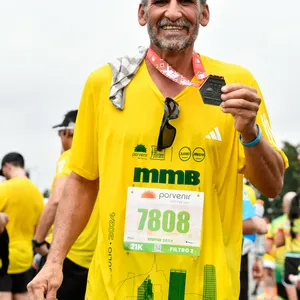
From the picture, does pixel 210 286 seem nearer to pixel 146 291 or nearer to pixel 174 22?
pixel 146 291

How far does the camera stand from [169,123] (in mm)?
3561

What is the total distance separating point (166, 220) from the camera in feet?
11.7

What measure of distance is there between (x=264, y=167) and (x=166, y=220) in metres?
0.47

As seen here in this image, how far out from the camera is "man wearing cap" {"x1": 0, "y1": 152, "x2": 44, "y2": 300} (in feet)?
33.6

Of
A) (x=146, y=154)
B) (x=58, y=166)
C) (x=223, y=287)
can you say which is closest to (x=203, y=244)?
(x=223, y=287)

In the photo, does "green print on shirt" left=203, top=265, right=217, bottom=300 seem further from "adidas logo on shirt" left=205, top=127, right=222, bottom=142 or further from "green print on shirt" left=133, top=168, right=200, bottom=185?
"adidas logo on shirt" left=205, top=127, right=222, bottom=142

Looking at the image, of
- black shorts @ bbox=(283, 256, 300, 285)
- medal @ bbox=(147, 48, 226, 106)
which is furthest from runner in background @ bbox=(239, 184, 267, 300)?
medal @ bbox=(147, 48, 226, 106)

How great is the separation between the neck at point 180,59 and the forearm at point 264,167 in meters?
0.52

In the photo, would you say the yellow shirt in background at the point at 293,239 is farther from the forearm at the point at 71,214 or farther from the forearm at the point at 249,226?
the forearm at the point at 71,214

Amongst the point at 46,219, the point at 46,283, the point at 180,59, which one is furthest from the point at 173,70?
the point at 46,219

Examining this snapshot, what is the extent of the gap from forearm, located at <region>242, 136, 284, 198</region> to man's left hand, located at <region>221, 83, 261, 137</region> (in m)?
0.11

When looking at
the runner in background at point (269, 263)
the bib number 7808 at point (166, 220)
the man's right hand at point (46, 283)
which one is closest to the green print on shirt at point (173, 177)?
the bib number 7808 at point (166, 220)

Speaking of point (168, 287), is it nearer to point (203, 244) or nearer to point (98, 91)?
point (203, 244)

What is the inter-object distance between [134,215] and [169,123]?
0.41m
